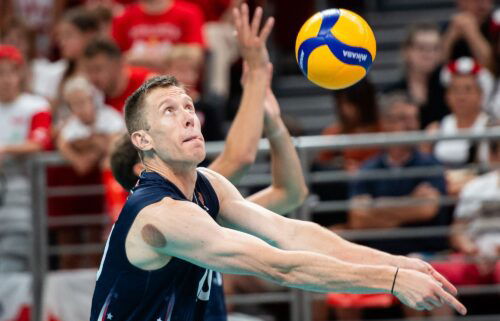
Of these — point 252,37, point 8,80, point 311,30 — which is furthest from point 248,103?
point 8,80

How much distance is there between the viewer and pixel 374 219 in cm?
866

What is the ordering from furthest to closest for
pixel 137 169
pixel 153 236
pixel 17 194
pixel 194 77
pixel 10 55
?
1. pixel 10 55
2. pixel 194 77
3. pixel 17 194
4. pixel 137 169
5. pixel 153 236

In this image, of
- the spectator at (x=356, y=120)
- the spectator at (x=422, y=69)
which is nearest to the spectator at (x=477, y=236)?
the spectator at (x=356, y=120)

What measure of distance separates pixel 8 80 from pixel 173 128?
5278mm

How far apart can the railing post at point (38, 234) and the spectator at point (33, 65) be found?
2431 mm

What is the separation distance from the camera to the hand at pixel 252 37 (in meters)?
6.11

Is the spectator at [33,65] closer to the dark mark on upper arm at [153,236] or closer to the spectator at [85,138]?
the spectator at [85,138]

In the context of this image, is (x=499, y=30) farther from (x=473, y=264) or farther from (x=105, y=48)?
(x=105, y=48)

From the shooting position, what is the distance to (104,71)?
960cm

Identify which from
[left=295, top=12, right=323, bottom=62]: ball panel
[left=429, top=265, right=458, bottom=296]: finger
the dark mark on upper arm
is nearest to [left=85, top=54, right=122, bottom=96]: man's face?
[left=295, top=12, right=323, bottom=62]: ball panel

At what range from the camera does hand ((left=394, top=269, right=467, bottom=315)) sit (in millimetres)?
4254

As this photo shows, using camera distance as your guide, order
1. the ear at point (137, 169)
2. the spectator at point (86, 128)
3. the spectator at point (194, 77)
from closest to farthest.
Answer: the ear at point (137, 169)
the spectator at point (86, 128)
the spectator at point (194, 77)

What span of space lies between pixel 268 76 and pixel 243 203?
1188 mm

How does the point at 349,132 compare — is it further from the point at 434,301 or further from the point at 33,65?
the point at 434,301
